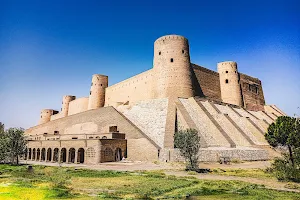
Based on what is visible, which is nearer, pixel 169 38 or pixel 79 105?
pixel 169 38

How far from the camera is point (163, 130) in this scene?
2506cm

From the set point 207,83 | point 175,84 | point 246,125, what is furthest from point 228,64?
point 175,84

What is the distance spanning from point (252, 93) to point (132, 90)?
23023 mm

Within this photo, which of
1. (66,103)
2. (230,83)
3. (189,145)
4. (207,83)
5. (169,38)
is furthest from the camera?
(66,103)

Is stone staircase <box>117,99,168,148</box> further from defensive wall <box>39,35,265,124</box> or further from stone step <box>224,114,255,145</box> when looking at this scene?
stone step <box>224,114,255,145</box>

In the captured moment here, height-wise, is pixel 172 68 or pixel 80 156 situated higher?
pixel 172 68

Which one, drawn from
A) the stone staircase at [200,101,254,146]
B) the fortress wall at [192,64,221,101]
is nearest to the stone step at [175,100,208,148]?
the stone staircase at [200,101,254,146]

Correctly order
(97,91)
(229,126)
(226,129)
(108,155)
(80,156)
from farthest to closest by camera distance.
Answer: (97,91) → (229,126) → (226,129) → (80,156) → (108,155)

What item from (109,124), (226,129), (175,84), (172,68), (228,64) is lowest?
(226,129)

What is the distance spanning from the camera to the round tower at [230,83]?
133ft

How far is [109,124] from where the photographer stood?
2923cm

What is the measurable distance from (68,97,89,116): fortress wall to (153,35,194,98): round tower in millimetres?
24108

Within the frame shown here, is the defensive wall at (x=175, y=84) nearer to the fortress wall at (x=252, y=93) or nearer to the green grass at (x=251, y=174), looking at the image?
the fortress wall at (x=252, y=93)

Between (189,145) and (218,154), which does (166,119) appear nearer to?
(218,154)
